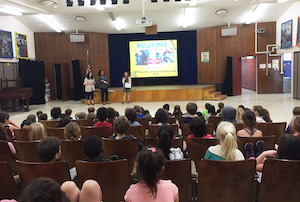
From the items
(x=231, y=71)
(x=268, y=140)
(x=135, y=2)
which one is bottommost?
(x=268, y=140)

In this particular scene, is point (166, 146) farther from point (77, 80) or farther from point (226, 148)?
point (77, 80)

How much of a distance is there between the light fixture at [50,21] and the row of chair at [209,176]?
36.0 ft

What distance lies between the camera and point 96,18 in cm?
1252

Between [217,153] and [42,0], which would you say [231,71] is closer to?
[42,0]

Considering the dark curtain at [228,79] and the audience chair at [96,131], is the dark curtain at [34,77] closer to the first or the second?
the dark curtain at [228,79]

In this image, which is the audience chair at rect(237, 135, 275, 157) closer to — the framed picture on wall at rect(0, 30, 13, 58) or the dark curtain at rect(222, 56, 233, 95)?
the framed picture on wall at rect(0, 30, 13, 58)

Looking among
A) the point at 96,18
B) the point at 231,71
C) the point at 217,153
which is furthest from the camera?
the point at 231,71

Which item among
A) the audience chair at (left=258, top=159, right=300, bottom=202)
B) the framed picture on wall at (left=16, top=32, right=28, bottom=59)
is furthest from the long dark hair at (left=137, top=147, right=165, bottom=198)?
the framed picture on wall at (left=16, top=32, right=28, bottom=59)

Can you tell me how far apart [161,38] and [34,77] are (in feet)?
21.9

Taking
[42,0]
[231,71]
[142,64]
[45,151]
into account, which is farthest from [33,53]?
[45,151]

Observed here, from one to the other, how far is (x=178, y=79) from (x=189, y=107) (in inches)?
410

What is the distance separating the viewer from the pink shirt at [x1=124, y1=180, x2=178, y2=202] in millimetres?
1801

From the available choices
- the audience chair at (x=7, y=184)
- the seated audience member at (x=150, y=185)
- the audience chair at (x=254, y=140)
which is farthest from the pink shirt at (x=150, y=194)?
the audience chair at (x=254, y=140)

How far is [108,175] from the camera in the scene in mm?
2336
